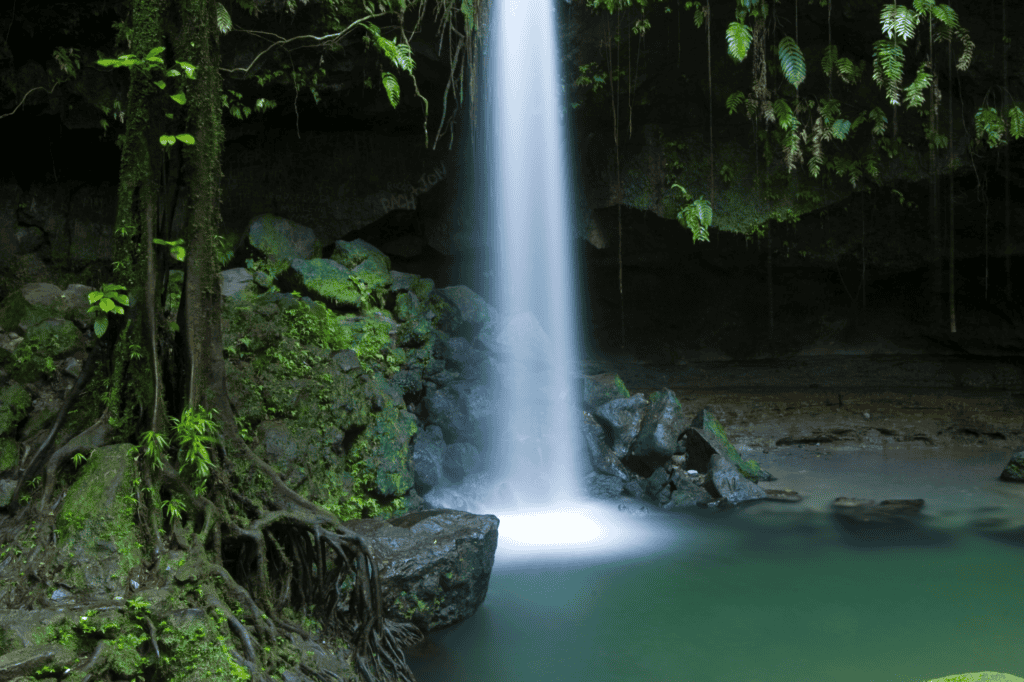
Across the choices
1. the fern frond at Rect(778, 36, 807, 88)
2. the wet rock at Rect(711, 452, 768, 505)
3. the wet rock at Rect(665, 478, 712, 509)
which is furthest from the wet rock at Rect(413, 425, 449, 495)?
the fern frond at Rect(778, 36, 807, 88)

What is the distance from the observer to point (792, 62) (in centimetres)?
819

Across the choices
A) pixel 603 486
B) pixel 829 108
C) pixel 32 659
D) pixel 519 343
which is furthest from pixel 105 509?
pixel 829 108

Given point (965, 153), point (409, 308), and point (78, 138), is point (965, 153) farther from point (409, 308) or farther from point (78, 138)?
point (78, 138)

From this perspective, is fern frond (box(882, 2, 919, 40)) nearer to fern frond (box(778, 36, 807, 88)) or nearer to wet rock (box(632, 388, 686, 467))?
fern frond (box(778, 36, 807, 88))

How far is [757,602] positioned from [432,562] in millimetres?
2606

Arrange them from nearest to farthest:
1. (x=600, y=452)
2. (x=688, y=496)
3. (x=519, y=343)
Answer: (x=688, y=496), (x=600, y=452), (x=519, y=343)

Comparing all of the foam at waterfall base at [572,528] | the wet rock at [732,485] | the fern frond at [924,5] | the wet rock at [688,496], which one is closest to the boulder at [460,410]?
the foam at waterfall base at [572,528]

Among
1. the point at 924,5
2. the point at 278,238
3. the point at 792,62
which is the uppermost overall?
the point at 924,5

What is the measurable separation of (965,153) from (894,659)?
868 centimetres

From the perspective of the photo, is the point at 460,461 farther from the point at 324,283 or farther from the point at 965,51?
the point at 965,51

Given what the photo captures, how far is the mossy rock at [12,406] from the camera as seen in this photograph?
458 centimetres

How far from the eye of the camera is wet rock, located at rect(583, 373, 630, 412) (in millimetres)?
9477

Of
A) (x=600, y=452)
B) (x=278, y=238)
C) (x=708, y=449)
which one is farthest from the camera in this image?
(x=278, y=238)

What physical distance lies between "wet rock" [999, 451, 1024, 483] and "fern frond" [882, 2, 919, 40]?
5338 mm
